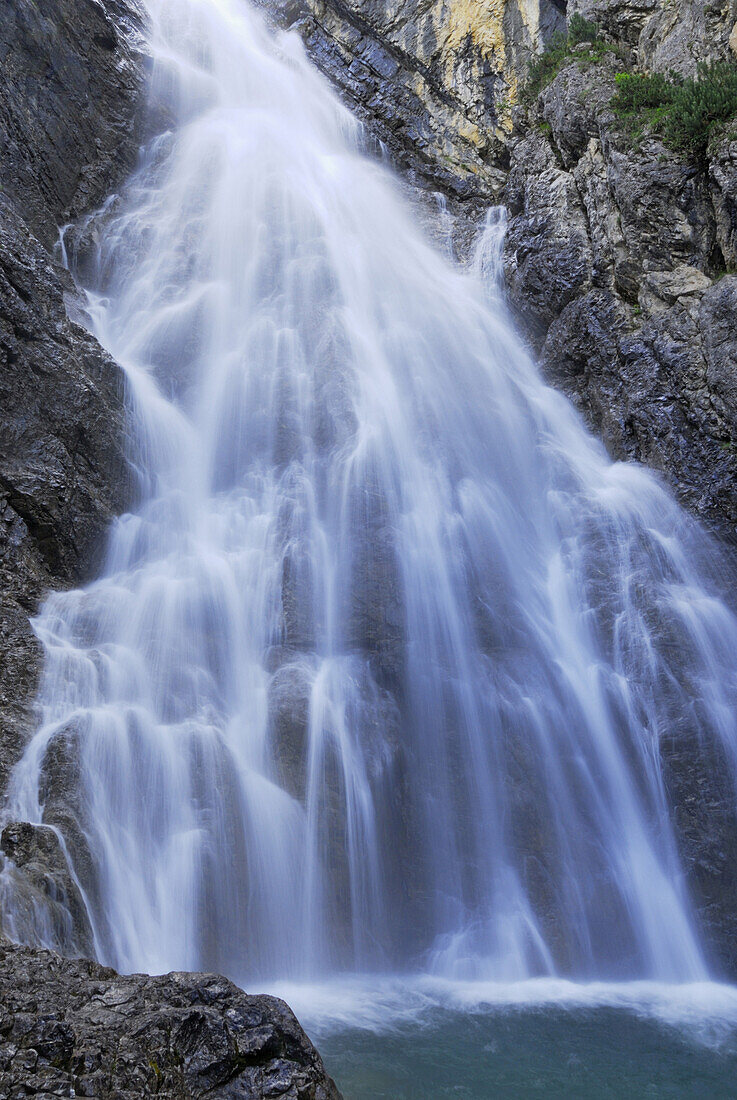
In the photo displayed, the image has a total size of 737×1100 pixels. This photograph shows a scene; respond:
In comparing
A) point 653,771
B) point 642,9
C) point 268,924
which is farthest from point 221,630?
point 642,9

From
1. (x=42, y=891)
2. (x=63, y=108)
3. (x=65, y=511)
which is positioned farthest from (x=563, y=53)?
(x=42, y=891)

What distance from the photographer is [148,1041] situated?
4406 mm

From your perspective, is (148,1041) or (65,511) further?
(65,511)

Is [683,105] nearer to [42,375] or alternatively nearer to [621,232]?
[621,232]

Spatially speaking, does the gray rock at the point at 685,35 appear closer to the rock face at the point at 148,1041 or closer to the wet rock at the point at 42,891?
the wet rock at the point at 42,891

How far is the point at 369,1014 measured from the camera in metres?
7.46

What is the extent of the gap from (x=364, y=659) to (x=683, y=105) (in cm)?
1312

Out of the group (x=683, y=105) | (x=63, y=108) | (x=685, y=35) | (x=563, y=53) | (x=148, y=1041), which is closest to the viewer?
(x=148, y=1041)

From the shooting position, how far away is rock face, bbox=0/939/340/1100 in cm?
413

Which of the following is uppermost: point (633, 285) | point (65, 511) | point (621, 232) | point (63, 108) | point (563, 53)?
point (563, 53)

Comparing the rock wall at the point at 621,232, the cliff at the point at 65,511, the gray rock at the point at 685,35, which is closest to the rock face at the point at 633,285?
the rock wall at the point at 621,232

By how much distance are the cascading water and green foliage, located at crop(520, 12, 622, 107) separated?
23.6 ft

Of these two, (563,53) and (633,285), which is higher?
(563,53)

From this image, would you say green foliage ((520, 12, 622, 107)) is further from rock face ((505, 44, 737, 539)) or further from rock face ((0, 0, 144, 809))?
rock face ((0, 0, 144, 809))
